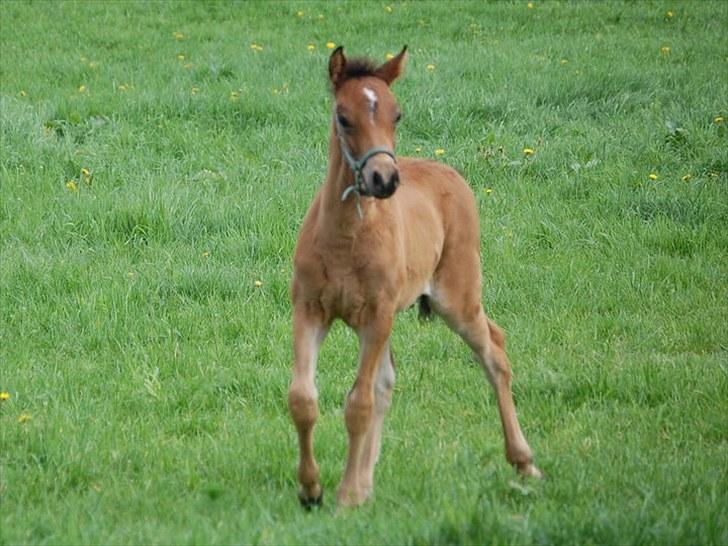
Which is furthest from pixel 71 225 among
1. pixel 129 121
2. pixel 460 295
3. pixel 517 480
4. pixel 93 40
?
pixel 93 40

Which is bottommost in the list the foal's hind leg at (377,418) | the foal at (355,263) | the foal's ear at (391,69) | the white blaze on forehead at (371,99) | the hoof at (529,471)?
the hoof at (529,471)

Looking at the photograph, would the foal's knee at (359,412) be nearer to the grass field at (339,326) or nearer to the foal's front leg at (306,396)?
the foal's front leg at (306,396)

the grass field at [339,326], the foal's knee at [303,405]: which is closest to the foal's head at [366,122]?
the foal's knee at [303,405]

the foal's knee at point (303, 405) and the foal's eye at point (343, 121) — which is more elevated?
the foal's eye at point (343, 121)

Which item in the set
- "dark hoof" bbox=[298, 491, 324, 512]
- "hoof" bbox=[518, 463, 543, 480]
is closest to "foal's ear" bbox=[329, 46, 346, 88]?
"dark hoof" bbox=[298, 491, 324, 512]

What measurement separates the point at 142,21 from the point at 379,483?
1283 cm

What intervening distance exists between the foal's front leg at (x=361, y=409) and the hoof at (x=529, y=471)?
2.47ft

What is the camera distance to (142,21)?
17.8 meters

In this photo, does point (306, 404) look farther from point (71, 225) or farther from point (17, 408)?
point (71, 225)

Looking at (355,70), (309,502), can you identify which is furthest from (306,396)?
(355,70)

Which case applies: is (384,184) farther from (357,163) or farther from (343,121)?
(343,121)

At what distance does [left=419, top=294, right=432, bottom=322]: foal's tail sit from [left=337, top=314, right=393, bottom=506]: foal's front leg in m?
0.70

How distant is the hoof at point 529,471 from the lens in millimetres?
6008

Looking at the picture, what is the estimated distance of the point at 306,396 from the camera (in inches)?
219
